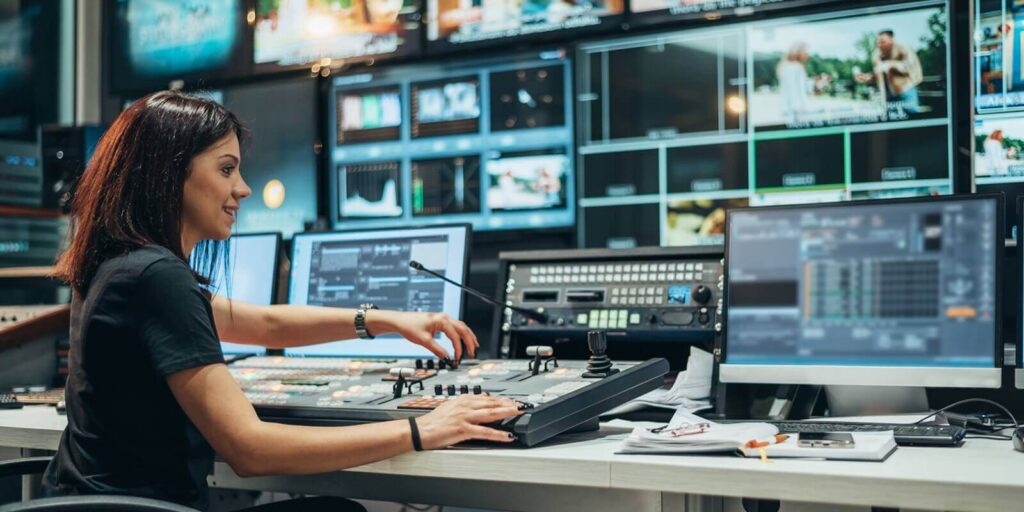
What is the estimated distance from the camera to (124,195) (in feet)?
4.65

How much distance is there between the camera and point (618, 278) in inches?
81.6

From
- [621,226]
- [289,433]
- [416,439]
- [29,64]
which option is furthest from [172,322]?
[29,64]

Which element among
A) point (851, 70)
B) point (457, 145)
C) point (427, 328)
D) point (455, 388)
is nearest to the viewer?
point (455, 388)

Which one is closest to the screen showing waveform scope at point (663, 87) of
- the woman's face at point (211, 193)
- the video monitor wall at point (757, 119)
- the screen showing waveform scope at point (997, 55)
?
the video monitor wall at point (757, 119)

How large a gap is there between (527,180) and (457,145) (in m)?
0.32

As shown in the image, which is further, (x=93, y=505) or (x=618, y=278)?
(x=618, y=278)

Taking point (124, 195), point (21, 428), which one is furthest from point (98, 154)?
point (21, 428)

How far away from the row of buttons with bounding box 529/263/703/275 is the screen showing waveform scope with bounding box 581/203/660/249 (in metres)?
1.23

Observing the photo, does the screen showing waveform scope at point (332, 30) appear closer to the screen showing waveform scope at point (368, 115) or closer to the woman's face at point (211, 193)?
the screen showing waveform scope at point (368, 115)

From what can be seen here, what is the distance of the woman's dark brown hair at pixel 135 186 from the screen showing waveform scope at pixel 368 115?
2283 millimetres

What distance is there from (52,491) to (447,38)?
100 inches

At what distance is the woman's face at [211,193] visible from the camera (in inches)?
58.3

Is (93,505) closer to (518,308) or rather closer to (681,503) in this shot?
(681,503)

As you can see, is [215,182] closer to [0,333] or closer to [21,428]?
[21,428]
